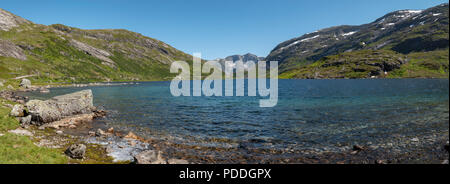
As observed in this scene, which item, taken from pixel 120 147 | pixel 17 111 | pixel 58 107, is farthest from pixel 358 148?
pixel 17 111

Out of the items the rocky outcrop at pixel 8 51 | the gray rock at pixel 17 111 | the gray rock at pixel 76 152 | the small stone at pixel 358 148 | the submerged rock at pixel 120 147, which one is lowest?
the submerged rock at pixel 120 147

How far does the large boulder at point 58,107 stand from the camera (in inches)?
1234

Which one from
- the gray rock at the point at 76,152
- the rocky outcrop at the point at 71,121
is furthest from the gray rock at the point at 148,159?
the rocky outcrop at the point at 71,121

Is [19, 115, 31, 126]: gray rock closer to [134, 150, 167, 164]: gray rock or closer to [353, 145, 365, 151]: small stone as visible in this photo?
[134, 150, 167, 164]: gray rock

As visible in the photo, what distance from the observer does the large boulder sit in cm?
3133

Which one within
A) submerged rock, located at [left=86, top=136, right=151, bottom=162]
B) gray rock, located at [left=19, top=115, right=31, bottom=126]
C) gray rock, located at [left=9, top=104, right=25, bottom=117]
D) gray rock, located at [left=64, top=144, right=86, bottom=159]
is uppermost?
gray rock, located at [left=9, top=104, right=25, bottom=117]

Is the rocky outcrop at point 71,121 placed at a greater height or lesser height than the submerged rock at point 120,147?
greater

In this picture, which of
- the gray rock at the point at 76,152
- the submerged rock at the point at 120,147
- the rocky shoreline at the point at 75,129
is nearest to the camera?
the gray rock at the point at 76,152

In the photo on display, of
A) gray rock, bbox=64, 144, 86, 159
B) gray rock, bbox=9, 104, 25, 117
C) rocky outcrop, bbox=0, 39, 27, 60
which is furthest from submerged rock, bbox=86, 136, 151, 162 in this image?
rocky outcrop, bbox=0, 39, 27, 60

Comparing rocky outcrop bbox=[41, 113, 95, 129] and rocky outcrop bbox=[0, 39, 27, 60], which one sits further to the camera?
rocky outcrop bbox=[0, 39, 27, 60]

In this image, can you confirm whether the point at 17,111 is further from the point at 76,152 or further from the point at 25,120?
the point at 76,152

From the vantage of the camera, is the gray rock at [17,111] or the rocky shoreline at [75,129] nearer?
the rocky shoreline at [75,129]

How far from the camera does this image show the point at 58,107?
3475cm

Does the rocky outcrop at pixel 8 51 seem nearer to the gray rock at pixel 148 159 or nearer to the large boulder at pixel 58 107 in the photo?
the large boulder at pixel 58 107
